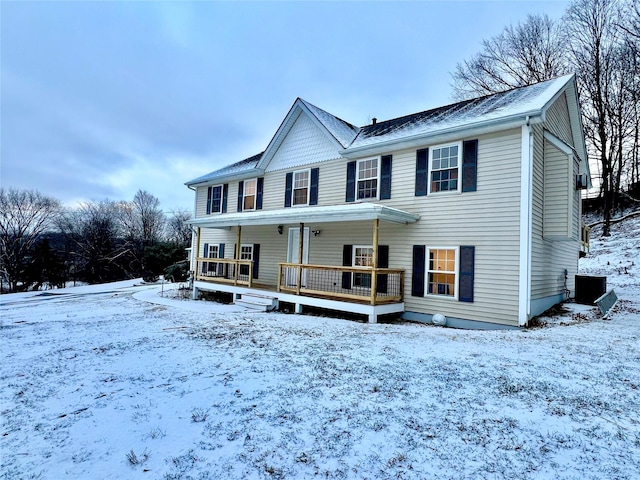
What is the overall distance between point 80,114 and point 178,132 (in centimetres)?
872

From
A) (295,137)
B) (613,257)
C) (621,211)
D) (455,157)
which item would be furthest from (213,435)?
(621,211)

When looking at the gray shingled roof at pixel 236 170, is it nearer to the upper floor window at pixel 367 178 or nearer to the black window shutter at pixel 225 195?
the black window shutter at pixel 225 195

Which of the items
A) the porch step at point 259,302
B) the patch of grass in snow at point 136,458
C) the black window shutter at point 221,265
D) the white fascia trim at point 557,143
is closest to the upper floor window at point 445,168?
the white fascia trim at point 557,143

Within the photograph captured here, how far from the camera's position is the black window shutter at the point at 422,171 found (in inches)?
386

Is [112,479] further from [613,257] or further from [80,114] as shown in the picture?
[80,114]

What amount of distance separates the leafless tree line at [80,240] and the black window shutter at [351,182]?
20.9 metres

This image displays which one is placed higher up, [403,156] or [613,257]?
[403,156]

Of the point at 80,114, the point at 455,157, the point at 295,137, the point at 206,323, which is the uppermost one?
the point at 80,114

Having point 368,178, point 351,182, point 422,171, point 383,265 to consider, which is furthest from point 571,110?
point 383,265

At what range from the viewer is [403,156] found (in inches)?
409

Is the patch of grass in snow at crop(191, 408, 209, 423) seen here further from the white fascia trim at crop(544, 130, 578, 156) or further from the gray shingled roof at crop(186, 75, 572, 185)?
the white fascia trim at crop(544, 130, 578, 156)

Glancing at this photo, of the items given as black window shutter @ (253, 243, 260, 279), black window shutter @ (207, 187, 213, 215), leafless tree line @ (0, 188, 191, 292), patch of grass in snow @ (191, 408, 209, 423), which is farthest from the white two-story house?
leafless tree line @ (0, 188, 191, 292)

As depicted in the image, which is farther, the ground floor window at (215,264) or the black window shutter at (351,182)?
the ground floor window at (215,264)

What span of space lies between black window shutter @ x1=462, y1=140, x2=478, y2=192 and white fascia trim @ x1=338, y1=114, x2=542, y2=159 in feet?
0.96
